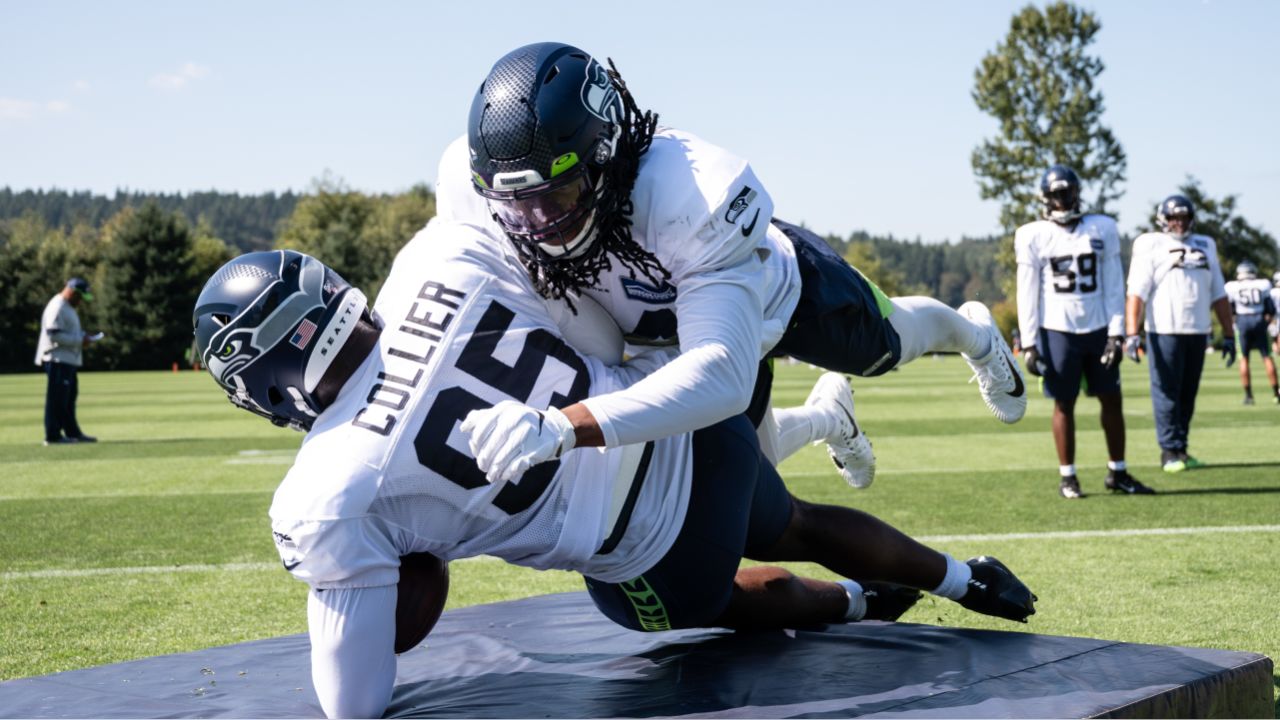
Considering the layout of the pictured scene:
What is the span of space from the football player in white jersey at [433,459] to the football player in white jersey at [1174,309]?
240 inches

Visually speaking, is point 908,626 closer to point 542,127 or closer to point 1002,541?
point 542,127

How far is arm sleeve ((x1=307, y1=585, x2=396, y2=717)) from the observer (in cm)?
263

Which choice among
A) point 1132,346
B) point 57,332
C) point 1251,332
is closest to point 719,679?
point 1132,346

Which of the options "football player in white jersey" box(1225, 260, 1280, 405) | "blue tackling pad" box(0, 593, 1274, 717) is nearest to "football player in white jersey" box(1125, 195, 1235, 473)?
"blue tackling pad" box(0, 593, 1274, 717)

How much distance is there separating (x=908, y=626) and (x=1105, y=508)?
3.87 meters

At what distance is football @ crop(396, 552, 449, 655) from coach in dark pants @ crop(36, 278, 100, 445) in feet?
32.7

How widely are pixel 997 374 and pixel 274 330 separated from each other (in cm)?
265

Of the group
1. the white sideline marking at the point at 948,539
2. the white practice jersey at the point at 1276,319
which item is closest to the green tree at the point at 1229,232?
the white practice jersey at the point at 1276,319

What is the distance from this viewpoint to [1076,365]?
744 cm

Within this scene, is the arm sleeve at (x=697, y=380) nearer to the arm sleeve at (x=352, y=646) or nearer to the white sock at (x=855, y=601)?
the arm sleeve at (x=352, y=646)

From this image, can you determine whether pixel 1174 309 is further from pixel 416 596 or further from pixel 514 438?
pixel 514 438

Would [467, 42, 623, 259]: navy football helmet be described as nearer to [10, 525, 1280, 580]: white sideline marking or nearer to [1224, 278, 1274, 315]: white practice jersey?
[10, 525, 1280, 580]: white sideline marking

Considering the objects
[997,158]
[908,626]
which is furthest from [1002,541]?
[997,158]

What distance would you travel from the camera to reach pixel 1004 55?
145 feet
